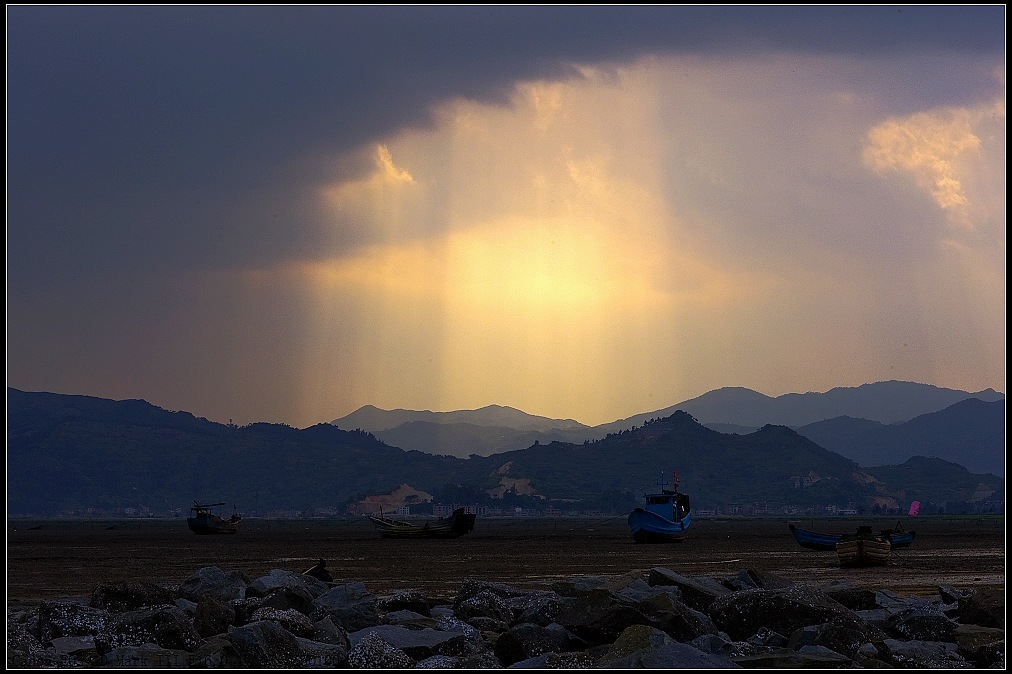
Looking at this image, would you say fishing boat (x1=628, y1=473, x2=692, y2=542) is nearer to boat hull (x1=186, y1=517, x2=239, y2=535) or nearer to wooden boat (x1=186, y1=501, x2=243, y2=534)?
wooden boat (x1=186, y1=501, x2=243, y2=534)

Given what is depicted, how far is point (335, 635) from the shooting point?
1877 centimetres

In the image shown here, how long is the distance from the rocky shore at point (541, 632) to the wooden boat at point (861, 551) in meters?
22.7

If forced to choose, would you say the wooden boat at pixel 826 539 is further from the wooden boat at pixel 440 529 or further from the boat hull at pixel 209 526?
the boat hull at pixel 209 526

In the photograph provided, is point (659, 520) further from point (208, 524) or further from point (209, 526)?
point (209, 526)

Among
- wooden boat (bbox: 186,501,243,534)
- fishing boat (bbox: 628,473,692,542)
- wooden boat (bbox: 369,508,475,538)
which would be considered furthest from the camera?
wooden boat (bbox: 186,501,243,534)

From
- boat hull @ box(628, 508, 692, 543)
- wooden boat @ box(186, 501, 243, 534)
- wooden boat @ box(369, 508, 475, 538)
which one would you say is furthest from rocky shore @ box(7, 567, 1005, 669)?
wooden boat @ box(186, 501, 243, 534)

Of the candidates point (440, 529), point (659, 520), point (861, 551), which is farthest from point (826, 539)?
point (440, 529)

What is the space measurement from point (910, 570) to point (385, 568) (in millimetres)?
22326

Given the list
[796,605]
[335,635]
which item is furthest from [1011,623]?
[335,635]

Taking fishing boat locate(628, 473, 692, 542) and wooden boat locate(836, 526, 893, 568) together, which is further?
fishing boat locate(628, 473, 692, 542)

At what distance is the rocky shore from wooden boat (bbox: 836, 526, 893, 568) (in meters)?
22.7

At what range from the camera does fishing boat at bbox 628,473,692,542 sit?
79.1 meters

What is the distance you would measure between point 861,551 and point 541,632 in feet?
106

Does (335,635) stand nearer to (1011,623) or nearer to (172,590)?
(172,590)
